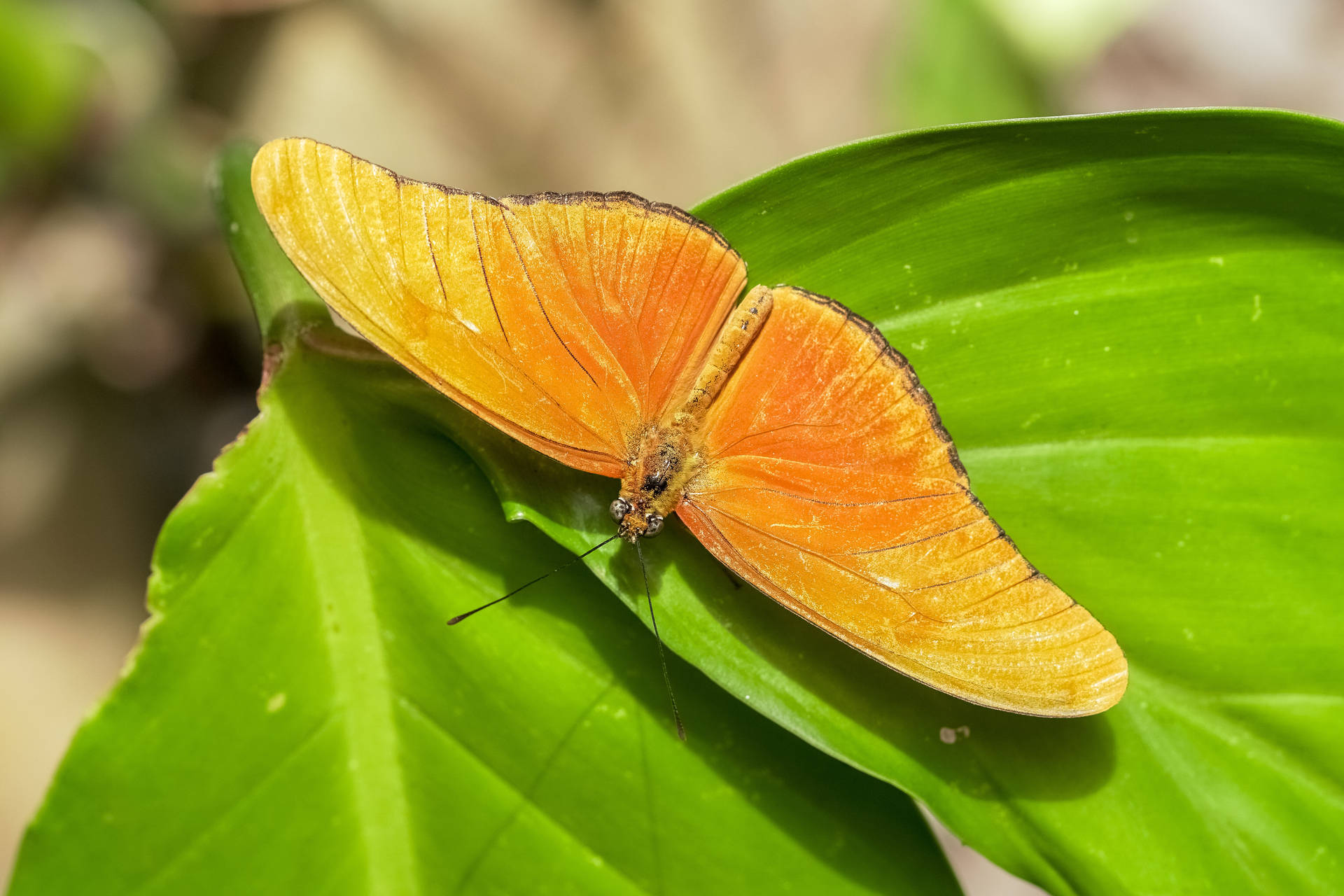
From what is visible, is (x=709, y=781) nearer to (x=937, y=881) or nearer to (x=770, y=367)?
(x=937, y=881)

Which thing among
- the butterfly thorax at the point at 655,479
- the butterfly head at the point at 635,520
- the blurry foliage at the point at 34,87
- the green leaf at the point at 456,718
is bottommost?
the green leaf at the point at 456,718

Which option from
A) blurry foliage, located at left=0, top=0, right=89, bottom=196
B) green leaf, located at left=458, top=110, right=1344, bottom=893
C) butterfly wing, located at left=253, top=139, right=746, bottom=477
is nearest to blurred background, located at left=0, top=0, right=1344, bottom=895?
blurry foliage, located at left=0, top=0, right=89, bottom=196

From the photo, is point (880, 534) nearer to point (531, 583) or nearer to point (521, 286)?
point (531, 583)

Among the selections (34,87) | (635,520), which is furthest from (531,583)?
(34,87)

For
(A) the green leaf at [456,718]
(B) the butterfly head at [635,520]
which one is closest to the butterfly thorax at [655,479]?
(B) the butterfly head at [635,520]

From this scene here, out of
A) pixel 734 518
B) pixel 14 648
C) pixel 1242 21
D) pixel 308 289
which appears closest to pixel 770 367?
pixel 734 518

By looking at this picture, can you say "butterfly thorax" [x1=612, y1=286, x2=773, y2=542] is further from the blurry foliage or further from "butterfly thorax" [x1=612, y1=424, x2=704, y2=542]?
the blurry foliage

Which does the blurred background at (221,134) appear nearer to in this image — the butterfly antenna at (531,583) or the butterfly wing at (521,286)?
the butterfly wing at (521,286)
